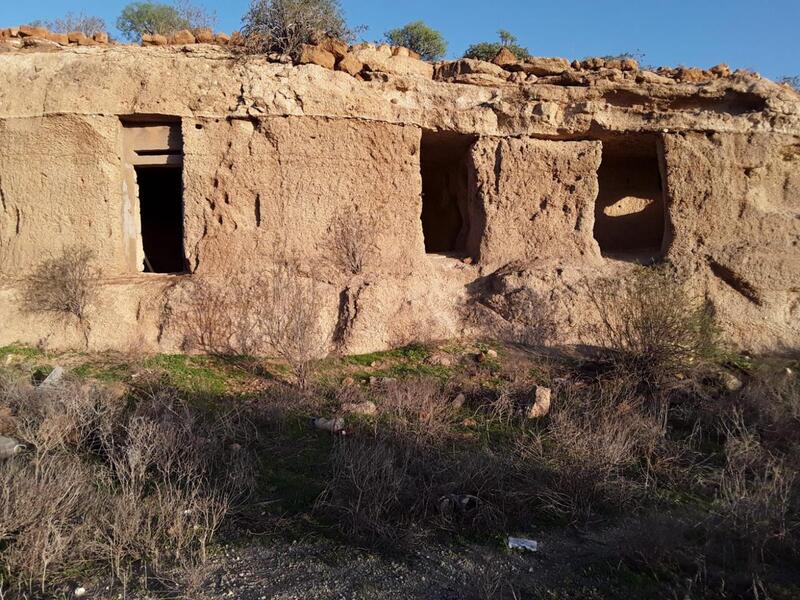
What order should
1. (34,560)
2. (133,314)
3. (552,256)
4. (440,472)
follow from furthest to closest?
1. (552,256)
2. (133,314)
3. (440,472)
4. (34,560)

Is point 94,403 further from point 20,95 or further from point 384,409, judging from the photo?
point 20,95

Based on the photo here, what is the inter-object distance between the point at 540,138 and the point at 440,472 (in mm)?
5495

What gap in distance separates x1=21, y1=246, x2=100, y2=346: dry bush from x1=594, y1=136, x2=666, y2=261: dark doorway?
7261mm

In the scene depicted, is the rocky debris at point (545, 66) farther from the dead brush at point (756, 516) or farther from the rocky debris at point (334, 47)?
the dead brush at point (756, 516)

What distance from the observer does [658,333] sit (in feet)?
18.9

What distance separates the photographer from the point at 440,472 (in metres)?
3.89

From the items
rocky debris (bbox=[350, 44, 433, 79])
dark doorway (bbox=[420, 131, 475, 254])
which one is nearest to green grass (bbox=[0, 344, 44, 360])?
rocky debris (bbox=[350, 44, 433, 79])

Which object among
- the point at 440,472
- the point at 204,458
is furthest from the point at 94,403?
the point at 440,472

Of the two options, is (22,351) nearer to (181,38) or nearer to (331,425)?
(331,425)

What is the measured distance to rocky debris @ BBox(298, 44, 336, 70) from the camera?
7.08 meters

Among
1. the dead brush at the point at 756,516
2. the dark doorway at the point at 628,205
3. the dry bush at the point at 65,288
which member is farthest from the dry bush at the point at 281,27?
the dead brush at the point at 756,516

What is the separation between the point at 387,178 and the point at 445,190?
8.07ft

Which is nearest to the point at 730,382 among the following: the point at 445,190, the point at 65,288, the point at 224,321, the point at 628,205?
the point at 628,205

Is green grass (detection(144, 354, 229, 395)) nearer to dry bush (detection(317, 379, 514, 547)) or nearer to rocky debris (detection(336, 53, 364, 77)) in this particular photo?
dry bush (detection(317, 379, 514, 547))
